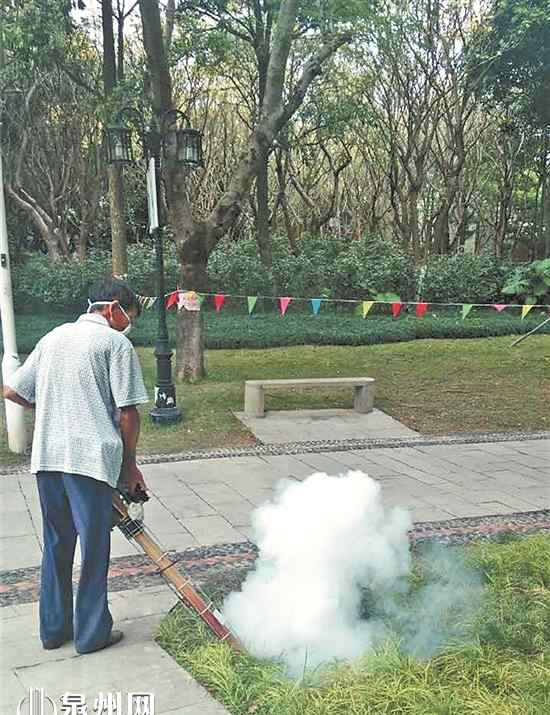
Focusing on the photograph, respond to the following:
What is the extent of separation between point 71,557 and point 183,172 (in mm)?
6772

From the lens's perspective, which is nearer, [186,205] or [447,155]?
[186,205]

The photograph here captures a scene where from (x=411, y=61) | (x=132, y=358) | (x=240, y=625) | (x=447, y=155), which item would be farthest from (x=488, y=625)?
(x=447, y=155)

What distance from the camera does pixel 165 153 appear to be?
8930 mm

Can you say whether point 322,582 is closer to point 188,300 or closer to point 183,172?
point 188,300

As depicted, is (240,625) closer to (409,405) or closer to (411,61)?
(409,405)

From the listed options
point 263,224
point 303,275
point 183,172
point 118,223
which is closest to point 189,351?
point 183,172

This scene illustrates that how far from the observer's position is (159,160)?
27.5 feet

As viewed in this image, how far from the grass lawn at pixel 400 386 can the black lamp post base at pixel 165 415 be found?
12cm

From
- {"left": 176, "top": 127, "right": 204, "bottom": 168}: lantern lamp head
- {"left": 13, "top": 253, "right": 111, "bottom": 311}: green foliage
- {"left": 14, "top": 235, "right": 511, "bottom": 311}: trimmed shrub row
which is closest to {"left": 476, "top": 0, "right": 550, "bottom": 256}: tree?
{"left": 14, "top": 235, "right": 511, "bottom": 311}: trimmed shrub row

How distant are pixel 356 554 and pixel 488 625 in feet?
2.39

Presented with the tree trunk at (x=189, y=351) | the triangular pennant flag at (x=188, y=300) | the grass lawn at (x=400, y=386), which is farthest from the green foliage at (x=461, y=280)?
the triangular pennant flag at (x=188, y=300)

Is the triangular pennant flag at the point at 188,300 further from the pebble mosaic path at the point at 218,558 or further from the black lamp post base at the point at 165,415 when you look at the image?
the pebble mosaic path at the point at 218,558

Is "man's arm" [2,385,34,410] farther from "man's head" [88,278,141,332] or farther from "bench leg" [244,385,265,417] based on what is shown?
"bench leg" [244,385,265,417]

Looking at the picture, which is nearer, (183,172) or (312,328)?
(183,172)
